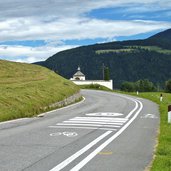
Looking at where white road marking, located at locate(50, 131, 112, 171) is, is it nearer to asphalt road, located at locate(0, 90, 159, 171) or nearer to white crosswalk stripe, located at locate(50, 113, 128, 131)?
asphalt road, located at locate(0, 90, 159, 171)

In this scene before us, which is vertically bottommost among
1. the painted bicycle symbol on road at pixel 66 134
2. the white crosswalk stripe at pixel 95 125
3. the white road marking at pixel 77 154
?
the white crosswalk stripe at pixel 95 125

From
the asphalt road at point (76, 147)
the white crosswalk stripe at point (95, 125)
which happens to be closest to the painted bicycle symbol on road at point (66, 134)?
the asphalt road at point (76, 147)

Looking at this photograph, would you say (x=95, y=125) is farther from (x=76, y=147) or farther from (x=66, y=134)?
(x=76, y=147)

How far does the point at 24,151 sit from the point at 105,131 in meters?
5.38

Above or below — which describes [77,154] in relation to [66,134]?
above

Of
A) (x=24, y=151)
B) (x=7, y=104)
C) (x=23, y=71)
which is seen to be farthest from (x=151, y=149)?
(x=23, y=71)

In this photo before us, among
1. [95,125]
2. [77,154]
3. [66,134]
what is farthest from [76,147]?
[95,125]

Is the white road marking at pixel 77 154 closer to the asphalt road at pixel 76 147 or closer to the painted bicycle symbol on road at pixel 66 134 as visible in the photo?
the asphalt road at pixel 76 147

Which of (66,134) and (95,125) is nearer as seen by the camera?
(66,134)

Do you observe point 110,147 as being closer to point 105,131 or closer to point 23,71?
point 105,131

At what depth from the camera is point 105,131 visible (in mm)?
15414

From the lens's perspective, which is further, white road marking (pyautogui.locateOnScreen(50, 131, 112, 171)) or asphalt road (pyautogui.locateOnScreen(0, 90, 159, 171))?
asphalt road (pyautogui.locateOnScreen(0, 90, 159, 171))

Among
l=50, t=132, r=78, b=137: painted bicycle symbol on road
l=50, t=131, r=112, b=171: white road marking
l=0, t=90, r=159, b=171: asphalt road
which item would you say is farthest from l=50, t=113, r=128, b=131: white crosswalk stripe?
l=50, t=131, r=112, b=171: white road marking

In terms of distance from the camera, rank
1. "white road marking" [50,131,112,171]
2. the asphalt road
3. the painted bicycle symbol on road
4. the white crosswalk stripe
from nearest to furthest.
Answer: "white road marking" [50,131,112,171], the asphalt road, the painted bicycle symbol on road, the white crosswalk stripe
